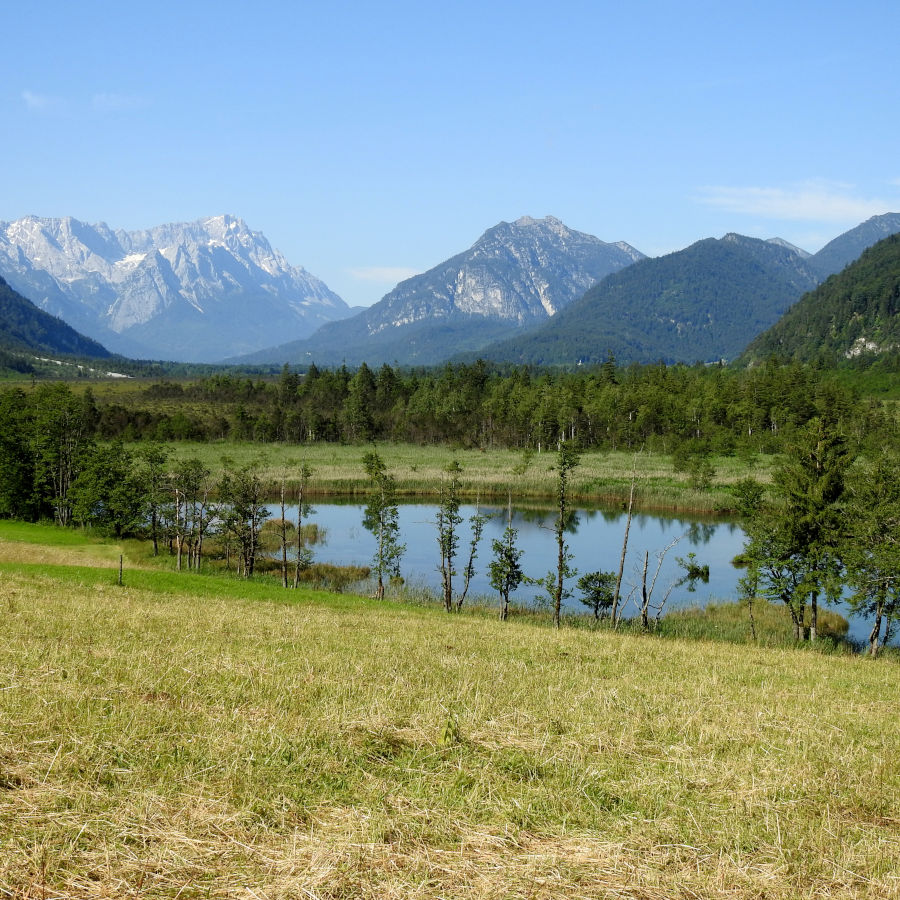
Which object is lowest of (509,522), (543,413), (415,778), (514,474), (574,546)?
(574,546)

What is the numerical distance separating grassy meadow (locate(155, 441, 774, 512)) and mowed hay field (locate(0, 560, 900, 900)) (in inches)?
2239

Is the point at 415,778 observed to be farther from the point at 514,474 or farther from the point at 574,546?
the point at 514,474

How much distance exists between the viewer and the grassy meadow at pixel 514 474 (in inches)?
3349

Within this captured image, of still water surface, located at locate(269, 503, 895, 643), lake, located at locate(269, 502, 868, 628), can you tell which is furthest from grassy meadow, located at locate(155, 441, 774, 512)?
still water surface, located at locate(269, 503, 895, 643)

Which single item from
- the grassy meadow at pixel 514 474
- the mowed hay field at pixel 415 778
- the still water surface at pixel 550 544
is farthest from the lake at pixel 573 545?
the mowed hay field at pixel 415 778

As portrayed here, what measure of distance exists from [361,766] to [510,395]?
15953 centimetres

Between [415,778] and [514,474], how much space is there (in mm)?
87792

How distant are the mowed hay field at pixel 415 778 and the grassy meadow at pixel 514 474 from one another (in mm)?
56877

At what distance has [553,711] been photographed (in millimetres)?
10453

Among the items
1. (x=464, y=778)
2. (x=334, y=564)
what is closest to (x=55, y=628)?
(x=464, y=778)

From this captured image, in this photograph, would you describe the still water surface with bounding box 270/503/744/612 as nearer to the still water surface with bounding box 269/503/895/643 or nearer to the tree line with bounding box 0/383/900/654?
the still water surface with bounding box 269/503/895/643

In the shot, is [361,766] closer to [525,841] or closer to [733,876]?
[525,841]

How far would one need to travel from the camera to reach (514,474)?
95.1 metres

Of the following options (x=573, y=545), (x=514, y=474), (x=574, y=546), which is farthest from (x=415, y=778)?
(x=514, y=474)
